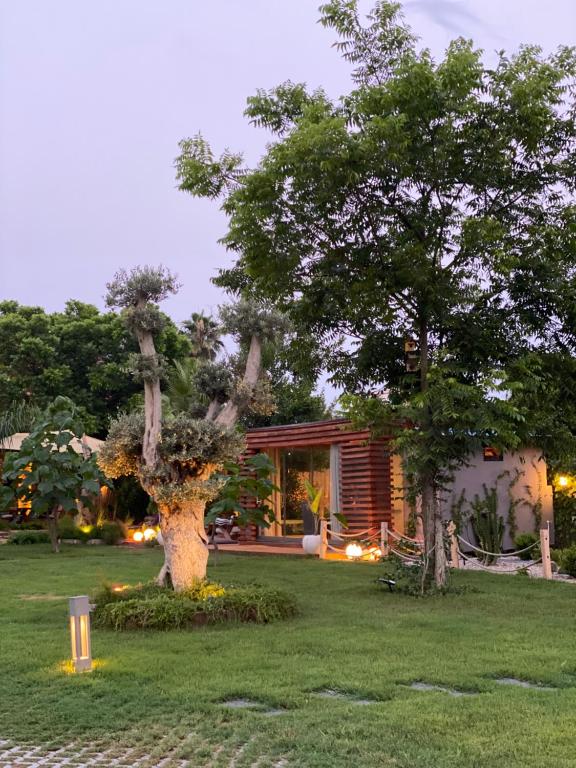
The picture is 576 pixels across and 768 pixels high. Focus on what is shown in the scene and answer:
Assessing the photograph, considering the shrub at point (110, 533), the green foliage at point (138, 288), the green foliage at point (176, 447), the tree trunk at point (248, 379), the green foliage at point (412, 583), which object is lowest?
the shrub at point (110, 533)

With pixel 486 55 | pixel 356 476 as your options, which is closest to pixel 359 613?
pixel 486 55

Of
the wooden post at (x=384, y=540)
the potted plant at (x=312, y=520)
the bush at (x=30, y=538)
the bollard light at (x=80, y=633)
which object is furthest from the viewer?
the bush at (x=30, y=538)

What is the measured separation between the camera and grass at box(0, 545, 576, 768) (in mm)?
4723

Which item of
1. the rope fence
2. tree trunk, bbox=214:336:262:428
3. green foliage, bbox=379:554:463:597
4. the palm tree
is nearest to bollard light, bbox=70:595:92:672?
tree trunk, bbox=214:336:262:428

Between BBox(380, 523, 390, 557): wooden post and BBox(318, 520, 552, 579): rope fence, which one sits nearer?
→ BBox(318, 520, 552, 579): rope fence

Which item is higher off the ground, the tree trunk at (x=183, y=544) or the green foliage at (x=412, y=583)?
the tree trunk at (x=183, y=544)

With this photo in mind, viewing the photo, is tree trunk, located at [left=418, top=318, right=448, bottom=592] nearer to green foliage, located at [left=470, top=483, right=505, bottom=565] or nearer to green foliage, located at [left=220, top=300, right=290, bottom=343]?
green foliage, located at [left=220, top=300, right=290, bottom=343]

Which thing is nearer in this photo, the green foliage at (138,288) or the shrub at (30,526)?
the green foliage at (138,288)

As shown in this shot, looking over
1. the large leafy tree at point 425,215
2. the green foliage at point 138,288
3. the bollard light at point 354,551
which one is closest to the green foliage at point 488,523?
the bollard light at point 354,551

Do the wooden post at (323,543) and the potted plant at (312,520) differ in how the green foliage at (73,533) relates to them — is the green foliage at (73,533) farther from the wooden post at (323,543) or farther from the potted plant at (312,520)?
the wooden post at (323,543)

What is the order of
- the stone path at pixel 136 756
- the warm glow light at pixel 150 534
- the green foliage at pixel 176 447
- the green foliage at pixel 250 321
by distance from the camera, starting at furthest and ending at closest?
the warm glow light at pixel 150 534
the green foliage at pixel 250 321
the green foliage at pixel 176 447
the stone path at pixel 136 756

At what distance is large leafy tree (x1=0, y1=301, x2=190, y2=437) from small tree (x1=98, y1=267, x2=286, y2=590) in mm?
20093

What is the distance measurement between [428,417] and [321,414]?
68.0 ft

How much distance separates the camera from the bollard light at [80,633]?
657 centimetres
